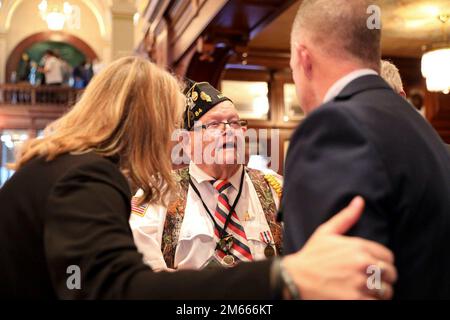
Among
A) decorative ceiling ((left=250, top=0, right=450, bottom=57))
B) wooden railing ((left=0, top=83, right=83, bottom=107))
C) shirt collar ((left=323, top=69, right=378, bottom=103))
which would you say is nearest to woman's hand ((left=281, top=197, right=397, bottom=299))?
shirt collar ((left=323, top=69, right=378, bottom=103))

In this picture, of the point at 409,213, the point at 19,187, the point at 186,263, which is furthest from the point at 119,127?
the point at 186,263

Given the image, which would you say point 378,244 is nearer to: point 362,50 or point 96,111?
point 362,50

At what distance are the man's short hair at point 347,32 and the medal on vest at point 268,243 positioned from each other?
0.92 metres

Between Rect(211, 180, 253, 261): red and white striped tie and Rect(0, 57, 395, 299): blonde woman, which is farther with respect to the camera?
Rect(211, 180, 253, 261): red and white striped tie

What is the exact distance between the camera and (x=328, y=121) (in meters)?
1.00

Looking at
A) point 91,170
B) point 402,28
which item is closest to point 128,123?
point 91,170

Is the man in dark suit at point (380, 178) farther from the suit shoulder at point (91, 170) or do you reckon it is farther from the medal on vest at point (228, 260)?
the medal on vest at point (228, 260)

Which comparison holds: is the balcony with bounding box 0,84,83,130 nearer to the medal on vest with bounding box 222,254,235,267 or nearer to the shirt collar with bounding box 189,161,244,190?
the shirt collar with bounding box 189,161,244,190

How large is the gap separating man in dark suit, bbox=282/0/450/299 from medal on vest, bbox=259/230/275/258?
32.0 inches

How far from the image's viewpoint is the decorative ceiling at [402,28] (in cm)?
494

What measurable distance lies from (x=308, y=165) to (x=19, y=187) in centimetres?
62

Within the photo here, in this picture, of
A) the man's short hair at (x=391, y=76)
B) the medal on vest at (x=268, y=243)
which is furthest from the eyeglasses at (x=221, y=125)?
the man's short hair at (x=391, y=76)

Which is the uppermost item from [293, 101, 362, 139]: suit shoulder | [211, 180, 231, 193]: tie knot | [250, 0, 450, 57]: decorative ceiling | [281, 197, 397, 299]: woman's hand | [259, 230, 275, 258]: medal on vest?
[250, 0, 450, 57]: decorative ceiling

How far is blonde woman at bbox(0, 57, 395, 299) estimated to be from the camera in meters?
0.87
